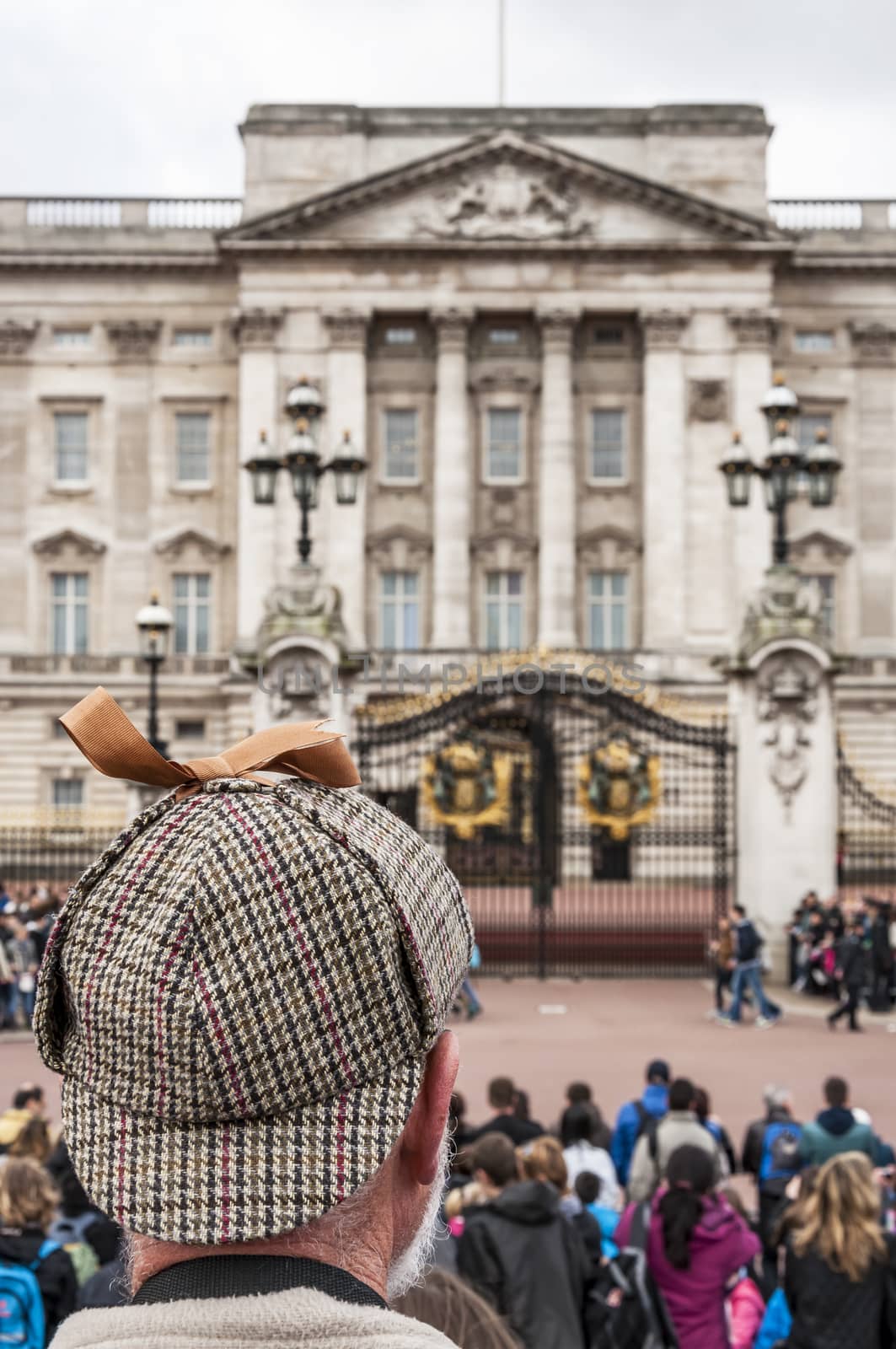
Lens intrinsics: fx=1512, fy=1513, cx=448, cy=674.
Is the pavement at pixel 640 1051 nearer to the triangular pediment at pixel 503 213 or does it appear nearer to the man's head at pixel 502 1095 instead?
the man's head at pixel 502 1095

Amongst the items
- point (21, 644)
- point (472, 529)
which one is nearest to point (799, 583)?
point (472, 529)

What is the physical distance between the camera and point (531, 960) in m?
21.3

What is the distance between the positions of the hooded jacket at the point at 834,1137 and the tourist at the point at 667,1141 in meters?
0.50

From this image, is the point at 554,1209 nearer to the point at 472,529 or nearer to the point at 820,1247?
the point at 820,1247

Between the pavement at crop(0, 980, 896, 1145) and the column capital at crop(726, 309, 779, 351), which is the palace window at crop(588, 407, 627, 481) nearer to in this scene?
the column capital at crop(726, 309, 779, 351)

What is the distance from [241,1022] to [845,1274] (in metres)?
4.51

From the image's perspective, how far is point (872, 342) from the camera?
42688mm

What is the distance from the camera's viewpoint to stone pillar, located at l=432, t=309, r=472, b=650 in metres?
40.3

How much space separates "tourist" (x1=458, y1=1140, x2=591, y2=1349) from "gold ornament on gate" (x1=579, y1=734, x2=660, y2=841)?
16.4m

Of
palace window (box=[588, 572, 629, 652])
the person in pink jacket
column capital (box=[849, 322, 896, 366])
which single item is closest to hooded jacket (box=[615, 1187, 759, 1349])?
the person in pink jacket

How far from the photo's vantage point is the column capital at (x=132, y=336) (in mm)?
42594

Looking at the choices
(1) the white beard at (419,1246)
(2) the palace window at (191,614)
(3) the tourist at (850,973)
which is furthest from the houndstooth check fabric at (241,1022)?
(2) the palace window at (191,614)

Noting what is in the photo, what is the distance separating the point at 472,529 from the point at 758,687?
2264 cm

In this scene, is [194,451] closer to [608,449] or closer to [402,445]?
[402,445]
